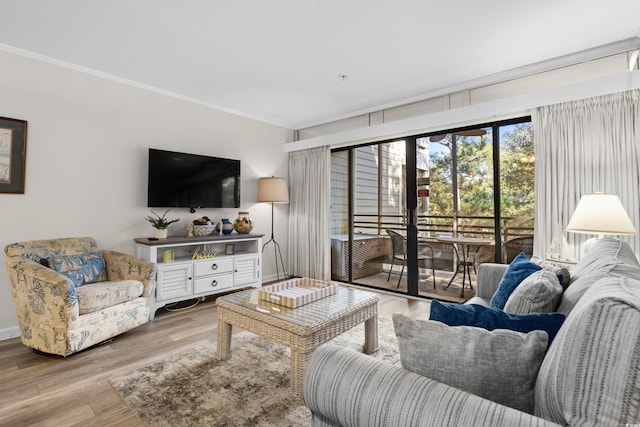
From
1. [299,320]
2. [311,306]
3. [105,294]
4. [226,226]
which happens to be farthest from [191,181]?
[299,320]

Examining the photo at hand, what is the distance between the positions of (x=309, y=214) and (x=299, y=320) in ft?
10.2

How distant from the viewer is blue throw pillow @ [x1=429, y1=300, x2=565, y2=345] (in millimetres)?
948

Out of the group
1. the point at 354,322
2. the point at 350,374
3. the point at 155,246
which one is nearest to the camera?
the point at 350,374

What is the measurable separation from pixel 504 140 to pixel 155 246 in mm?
3849

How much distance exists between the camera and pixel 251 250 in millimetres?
4301

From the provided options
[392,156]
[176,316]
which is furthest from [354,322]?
[392,156]

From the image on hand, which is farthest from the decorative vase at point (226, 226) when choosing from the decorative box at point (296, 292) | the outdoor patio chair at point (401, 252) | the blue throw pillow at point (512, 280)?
the blue throw pillow at point (512, 280)

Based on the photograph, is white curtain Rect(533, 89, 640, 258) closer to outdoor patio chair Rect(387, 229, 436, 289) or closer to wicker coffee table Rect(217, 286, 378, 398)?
outdoor patio chair Rect(387, 229, 436, 289)

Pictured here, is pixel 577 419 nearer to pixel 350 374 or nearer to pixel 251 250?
pixel 350 374

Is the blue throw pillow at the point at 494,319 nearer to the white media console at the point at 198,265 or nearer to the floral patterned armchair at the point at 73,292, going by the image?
the floral patterned armchair at the point at 73,292

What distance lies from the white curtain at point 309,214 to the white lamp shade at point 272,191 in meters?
0.48

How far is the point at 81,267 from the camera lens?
2.81 meters

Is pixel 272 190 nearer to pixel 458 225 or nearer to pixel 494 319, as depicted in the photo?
pixel 458 225

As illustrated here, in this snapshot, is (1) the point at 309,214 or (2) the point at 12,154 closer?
(2) the point at 12,154
